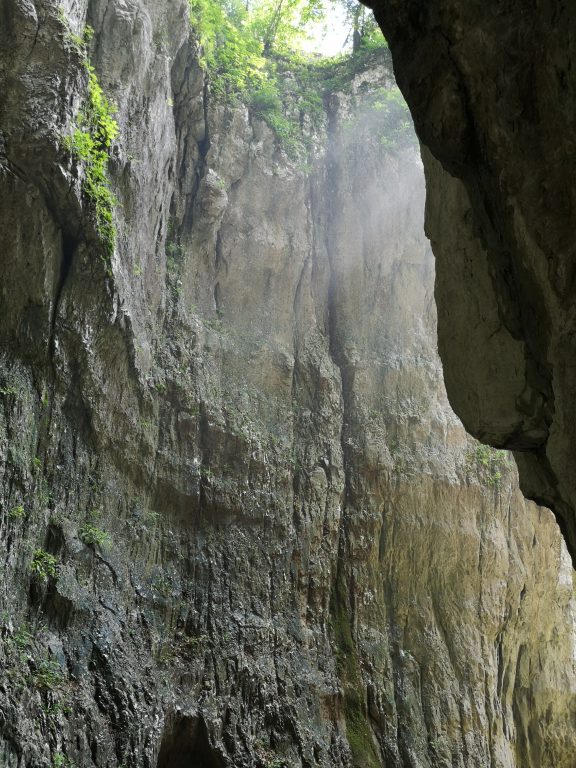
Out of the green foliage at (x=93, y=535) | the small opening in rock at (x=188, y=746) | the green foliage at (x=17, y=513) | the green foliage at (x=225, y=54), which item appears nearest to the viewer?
the green foliage at (x=17, y=513)

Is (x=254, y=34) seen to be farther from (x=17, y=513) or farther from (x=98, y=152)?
(x=17, y=513)

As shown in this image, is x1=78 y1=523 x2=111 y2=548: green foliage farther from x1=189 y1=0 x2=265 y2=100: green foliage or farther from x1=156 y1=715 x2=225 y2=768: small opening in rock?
x1=189 y1=0 x2=265 y2=100: green foliage

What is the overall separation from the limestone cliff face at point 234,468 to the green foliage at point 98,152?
0.15 meters

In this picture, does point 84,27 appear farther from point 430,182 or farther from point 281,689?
point 281,689

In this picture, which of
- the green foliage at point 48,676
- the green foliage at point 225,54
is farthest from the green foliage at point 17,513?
the green foliage at point 225,54

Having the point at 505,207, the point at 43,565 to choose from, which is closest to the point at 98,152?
the point at 43,565

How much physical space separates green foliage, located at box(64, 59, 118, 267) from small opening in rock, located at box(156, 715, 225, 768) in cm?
549

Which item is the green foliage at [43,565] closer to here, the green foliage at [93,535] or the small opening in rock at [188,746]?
the green foliage at [93,535]

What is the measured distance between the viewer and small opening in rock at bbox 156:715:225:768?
8393 millimetres

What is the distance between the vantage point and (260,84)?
13.2 m

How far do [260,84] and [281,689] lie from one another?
1026cm

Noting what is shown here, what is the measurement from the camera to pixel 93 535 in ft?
26.6

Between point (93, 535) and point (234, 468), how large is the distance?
2.67 metres

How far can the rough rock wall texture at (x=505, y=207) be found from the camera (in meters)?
3.60
